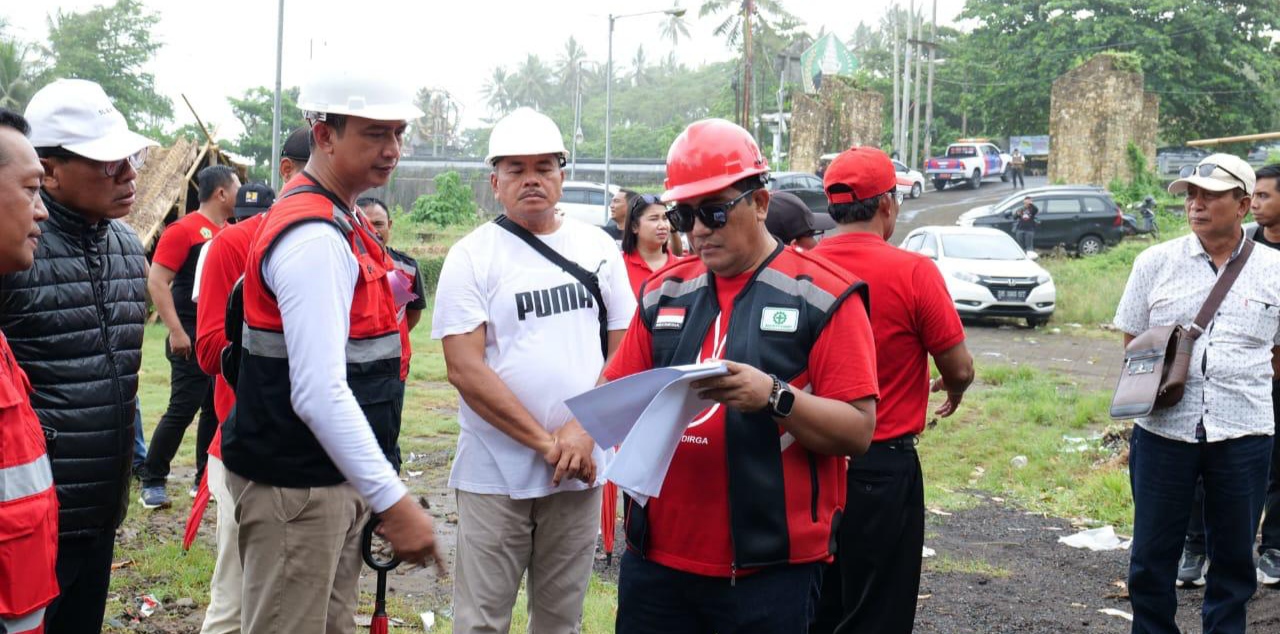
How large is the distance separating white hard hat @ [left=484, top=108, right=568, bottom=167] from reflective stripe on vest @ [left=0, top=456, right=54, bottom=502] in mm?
1935

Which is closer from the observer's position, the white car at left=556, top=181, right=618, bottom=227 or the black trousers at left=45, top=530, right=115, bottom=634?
the black trousers at left=45, top=530, right=115, bottom=634

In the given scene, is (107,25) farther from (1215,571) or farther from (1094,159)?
(1215,571)

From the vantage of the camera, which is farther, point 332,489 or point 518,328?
point 518,328

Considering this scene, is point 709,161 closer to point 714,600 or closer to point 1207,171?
point 714,600

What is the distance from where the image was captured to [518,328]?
12.6 ft

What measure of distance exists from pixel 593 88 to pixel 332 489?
114031 mm

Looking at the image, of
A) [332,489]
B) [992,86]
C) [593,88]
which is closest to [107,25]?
[992,86]

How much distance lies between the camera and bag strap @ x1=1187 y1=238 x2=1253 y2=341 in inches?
180

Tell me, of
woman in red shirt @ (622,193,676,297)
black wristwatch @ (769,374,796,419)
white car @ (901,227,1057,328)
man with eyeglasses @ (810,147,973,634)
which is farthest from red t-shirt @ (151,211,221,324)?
white car @ (901,227,1057,328)

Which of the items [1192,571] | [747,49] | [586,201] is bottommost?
[1192,571]

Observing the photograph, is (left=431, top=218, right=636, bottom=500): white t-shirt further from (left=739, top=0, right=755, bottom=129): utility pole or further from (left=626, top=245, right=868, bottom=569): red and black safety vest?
(left=739, top=0, right=755, bottom=129): utility pole

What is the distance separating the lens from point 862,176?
411 cm

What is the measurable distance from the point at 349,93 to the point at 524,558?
5.61ft

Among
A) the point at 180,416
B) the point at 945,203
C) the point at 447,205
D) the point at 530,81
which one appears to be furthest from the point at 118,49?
the point at 530,81
